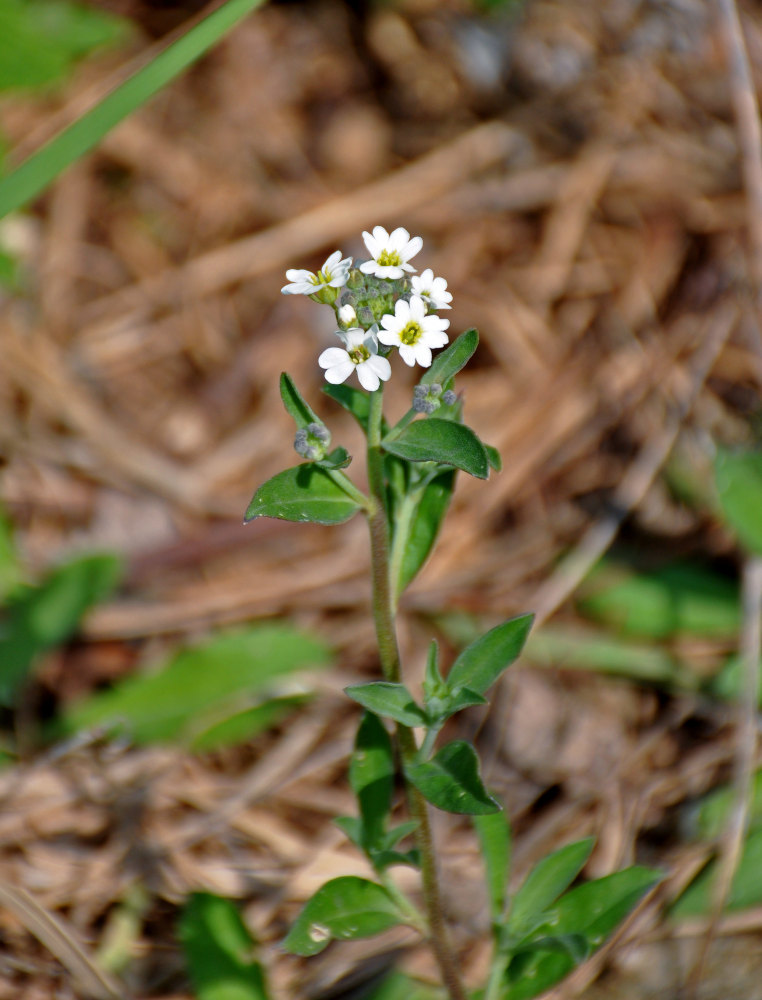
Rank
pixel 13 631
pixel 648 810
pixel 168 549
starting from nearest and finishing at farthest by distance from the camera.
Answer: pixel 648 810 → pixel 13 631 → pixel 168 549

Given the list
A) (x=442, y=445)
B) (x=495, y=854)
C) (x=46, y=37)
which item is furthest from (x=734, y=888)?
(x=46, y=37)

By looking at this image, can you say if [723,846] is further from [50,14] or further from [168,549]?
[50,14]

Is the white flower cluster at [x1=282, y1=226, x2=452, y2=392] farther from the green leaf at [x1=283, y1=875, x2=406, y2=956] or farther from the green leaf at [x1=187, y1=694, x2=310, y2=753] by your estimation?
the green leaf at [x1=187, y1=694, x2=310, y2=753]

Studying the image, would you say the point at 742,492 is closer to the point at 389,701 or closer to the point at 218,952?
the point at 389,701

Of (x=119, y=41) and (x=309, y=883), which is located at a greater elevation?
(x=119, y=41)

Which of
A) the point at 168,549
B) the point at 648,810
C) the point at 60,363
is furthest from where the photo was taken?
the point at 60,363

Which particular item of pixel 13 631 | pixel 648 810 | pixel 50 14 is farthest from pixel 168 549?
pixel 50 14

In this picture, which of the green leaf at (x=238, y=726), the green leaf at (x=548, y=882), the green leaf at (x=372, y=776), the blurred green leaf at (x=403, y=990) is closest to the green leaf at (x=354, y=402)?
the green leaf at (x=372, y=776)
